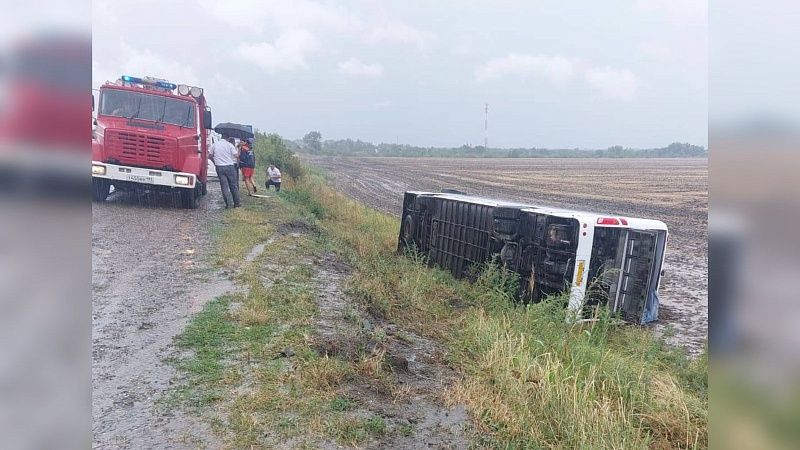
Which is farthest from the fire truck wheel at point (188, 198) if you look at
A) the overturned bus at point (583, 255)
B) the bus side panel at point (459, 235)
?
the overturned bus at point (583, 255)

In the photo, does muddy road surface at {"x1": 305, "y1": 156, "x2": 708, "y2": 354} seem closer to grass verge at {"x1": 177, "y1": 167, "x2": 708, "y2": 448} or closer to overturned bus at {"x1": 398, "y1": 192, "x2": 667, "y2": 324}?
overturned bus at {"x1": 398, "y1": 192, "x2": 667, "y2": 324}

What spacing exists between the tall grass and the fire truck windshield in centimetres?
568

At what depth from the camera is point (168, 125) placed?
10578 mm

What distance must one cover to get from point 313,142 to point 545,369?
5360 cm

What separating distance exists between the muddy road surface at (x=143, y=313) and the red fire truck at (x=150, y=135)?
74 cm

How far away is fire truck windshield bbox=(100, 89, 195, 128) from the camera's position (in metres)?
9.91

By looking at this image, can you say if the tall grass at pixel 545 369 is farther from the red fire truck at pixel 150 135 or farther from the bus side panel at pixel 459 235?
the red fire truck at pixel 150 135

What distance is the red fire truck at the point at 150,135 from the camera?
972cm
